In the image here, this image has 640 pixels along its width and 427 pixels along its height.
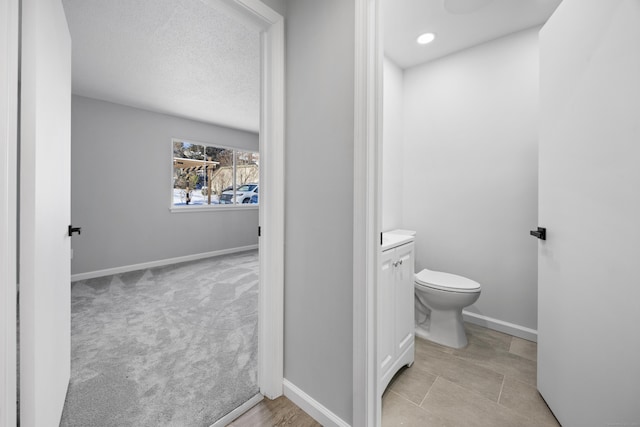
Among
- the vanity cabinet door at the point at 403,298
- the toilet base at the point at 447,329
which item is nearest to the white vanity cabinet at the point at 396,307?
the vanity cabinet door at the point at 403,298

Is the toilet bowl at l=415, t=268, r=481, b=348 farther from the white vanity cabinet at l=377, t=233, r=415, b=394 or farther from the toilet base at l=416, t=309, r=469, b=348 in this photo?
the white vanity cabinet at l=377, t=233, r=415, b=394

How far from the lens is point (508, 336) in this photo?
2.25m

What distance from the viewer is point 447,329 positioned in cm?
211

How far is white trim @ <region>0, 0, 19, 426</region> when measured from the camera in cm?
79

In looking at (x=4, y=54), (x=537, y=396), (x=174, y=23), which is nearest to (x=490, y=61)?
(x=537, y=396)

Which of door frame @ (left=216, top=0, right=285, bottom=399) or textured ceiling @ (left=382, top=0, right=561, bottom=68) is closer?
door frame @ (left=216, top=0, right=285, bottom=399)

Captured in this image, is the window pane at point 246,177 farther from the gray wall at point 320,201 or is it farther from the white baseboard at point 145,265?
the gray wall at point 320,201

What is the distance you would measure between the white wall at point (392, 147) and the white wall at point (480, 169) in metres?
0.09

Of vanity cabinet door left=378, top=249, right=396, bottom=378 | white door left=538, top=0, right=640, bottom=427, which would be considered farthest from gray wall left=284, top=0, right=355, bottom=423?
white door left=538, top=0, right=640, bottom=427

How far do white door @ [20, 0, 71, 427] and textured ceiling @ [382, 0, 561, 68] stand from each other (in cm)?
174

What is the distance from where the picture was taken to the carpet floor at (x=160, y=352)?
4.74 feet

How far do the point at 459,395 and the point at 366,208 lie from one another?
1.30m

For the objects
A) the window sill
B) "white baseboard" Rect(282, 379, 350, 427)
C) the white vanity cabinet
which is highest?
the window sill

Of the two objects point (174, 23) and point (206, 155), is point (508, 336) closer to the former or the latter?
point (174, 23)
